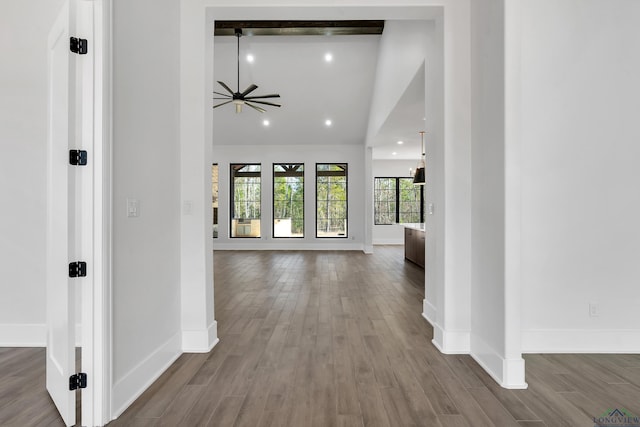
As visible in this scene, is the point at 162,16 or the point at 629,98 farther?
the point at 629,98

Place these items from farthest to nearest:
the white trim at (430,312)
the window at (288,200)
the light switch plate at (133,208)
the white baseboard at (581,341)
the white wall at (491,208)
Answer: the window at (288,200)
the white trim at (430,312)
the white baseboard at (581,341)
the white wall at (491,208)
the light switch plate at (133,208)

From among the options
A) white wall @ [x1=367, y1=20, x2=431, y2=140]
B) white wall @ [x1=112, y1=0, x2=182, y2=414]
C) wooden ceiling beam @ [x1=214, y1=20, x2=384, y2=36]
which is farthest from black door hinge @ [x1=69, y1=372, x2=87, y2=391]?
wooden ceiling beam @ [x1=214, y1=20, x2=384, y2=36]

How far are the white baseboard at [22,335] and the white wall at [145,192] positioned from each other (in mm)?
1282

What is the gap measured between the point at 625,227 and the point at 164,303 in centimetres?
372

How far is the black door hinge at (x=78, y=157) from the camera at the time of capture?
178 cm

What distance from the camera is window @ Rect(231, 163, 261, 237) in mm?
10109

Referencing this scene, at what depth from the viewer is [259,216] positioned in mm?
10086

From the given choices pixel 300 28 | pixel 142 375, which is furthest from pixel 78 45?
pixel 300 28

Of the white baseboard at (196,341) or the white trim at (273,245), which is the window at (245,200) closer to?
the white trim at (273,245)

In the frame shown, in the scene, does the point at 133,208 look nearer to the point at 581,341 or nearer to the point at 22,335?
the point at 22,335

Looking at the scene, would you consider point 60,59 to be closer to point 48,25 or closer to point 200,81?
point 200,81

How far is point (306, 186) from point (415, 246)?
13.4 ft

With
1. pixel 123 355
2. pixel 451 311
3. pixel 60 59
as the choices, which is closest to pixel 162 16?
pixel 60 59

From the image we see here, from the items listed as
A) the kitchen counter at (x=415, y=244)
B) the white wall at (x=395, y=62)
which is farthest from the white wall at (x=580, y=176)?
the kitchen counter at (x=415, y=244)
